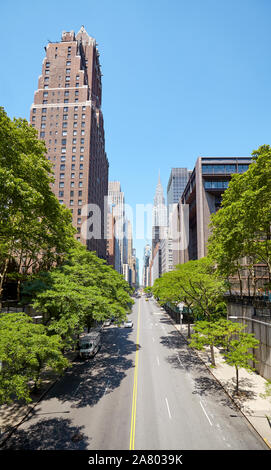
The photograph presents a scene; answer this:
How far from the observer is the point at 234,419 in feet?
45.2

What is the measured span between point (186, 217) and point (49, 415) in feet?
216

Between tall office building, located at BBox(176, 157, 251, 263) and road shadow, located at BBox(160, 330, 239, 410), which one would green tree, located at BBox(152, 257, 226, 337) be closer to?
road shadow, located at BBox(160, 330, 239, 410)

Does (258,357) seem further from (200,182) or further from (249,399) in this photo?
(200,182)

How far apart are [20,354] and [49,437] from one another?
4891mm

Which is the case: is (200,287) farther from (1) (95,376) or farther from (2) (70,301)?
(2) (70,301)

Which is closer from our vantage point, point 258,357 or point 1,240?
point 1,240

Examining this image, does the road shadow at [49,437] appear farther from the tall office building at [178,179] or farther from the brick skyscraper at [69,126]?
the tall office building at [178,179]

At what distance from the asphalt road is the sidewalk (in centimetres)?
50

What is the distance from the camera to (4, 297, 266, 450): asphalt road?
11641 millimetres

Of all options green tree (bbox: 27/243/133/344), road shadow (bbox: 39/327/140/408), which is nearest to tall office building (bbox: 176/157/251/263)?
road shadow (bbox: 39/327/140/408)

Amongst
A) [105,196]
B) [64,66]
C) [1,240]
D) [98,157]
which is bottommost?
[1,240]

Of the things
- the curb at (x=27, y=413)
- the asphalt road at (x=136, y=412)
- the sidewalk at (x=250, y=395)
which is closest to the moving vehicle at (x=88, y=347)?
the asphalt road at (x=136, y=412)

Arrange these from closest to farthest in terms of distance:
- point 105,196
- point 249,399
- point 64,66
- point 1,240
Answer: point 249,399, point 1,240, point 64,66, point 105,196
